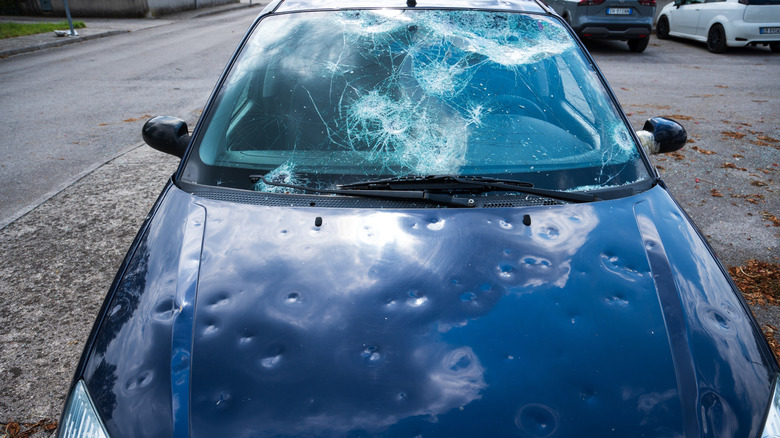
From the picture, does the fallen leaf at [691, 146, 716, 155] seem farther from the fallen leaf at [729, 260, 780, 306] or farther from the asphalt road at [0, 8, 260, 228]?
the asphalt road at [0, 8, 260, 228]

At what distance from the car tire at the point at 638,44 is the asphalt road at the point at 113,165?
36cm

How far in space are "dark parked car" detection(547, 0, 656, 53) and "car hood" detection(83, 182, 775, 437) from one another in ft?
36.6

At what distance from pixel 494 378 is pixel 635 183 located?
116 cm

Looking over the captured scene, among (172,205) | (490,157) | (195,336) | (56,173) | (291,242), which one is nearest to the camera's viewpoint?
(195,336)

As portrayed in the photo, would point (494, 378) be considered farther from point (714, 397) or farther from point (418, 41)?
point (418, 41)

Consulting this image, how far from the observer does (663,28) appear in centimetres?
1505

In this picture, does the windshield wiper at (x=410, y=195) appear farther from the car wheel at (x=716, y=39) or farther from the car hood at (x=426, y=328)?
the car wheel at (x=716, y=39)

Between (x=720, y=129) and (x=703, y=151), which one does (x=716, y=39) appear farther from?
(x=703, y=151)

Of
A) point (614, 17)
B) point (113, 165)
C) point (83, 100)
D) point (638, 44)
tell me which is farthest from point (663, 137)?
point (638, 44)

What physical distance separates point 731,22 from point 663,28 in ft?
10.0

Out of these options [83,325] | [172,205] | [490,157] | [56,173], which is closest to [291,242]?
[172,205]

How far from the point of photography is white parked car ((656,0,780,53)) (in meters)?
11.7

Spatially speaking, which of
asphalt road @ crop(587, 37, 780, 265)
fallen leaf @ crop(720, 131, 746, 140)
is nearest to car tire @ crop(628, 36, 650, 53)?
asphalt road @ crop(587, 37, 780, 265)

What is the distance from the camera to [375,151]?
2.20 m
